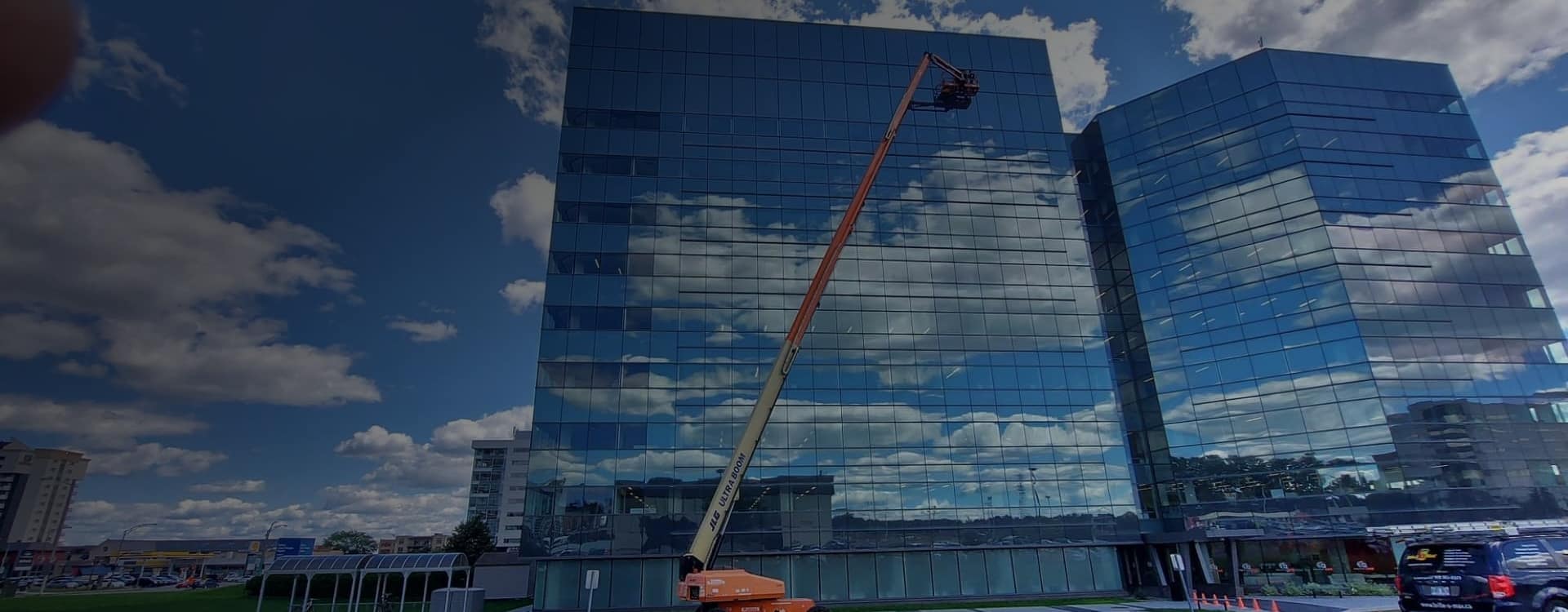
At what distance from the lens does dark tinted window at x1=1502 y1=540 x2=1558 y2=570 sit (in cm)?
1535

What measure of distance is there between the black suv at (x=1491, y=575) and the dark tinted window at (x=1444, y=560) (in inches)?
0.5

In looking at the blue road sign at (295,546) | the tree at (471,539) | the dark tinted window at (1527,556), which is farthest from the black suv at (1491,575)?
the tree at (471,539)

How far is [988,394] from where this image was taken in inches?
1492

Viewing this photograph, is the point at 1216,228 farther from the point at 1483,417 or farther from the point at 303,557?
the point at 303,557

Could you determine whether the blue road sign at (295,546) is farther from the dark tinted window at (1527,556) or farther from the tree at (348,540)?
the tree at (348,540)

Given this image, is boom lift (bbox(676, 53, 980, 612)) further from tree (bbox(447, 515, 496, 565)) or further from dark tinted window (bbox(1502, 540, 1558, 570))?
tree (bbox(447, 515, 496, 565))

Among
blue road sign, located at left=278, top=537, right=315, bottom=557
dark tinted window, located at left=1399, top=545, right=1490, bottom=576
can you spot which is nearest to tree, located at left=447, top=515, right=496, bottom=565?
blue road sign, located at left=278, top=537, right=315, bottom=557

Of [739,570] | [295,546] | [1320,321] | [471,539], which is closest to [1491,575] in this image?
[739,570]

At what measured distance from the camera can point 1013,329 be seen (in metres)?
39.5

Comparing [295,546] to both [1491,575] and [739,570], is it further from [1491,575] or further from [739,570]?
[1491,575]

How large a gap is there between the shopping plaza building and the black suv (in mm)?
20091

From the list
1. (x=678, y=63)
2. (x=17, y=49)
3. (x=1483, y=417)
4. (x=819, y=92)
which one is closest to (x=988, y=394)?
(x=819, y=92)

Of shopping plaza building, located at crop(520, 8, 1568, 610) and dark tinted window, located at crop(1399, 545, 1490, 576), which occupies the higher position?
shopping plaza building, located at crop(520, 8, 1568, 610)

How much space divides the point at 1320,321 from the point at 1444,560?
79.9 ft
